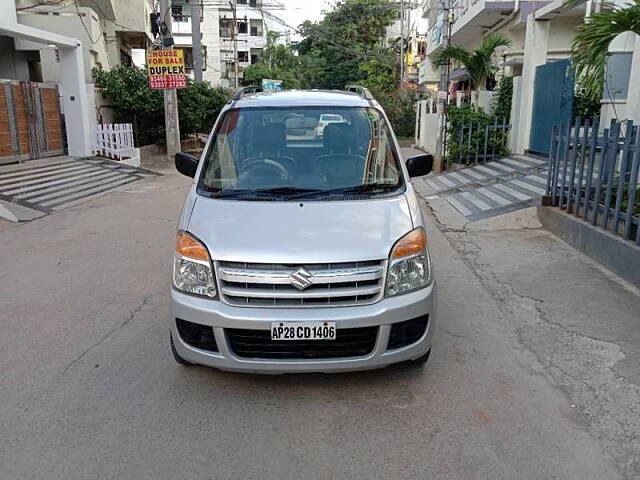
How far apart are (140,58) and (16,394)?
40.7 metres

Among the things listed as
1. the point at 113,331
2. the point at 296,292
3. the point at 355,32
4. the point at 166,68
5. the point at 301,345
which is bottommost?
the point at 113,331

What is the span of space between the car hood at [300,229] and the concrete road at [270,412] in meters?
0.94

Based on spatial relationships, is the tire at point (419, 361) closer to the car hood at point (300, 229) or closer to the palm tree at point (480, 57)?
the car hood at point (300, 229)

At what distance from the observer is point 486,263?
6.73 metres

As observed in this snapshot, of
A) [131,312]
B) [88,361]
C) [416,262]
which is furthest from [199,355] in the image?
[131,312]

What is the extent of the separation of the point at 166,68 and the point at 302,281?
655 inches

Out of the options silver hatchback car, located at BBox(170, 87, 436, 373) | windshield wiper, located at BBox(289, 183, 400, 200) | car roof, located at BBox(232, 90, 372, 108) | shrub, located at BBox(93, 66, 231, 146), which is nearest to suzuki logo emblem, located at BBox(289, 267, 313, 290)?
silver hatchback car, located at BBox(170, 87, 436, 373)

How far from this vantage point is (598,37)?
6.13 meters

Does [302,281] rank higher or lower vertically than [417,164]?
lower

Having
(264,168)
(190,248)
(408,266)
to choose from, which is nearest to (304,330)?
(408,266)

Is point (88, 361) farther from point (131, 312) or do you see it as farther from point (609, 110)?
point (609, 110)

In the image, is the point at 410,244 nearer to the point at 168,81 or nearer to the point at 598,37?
the point at 598,37

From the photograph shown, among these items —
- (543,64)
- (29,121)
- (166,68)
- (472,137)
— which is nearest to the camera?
(543,64)

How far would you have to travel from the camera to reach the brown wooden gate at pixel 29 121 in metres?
13.4
